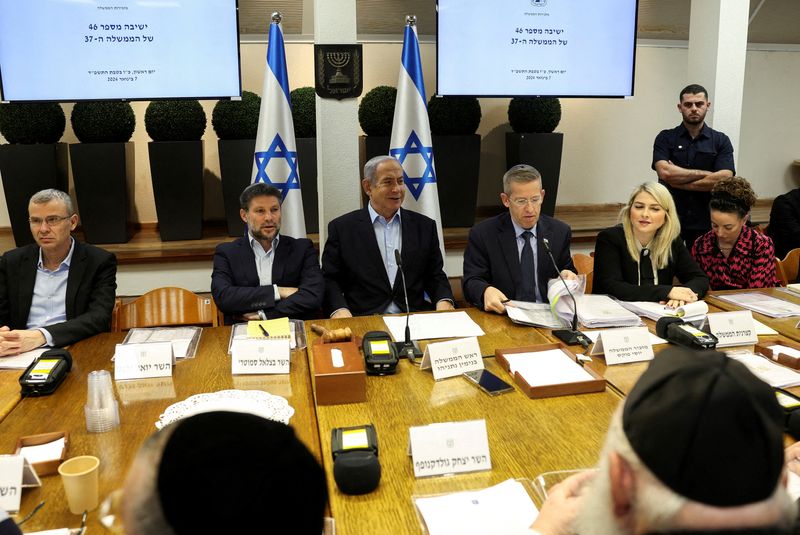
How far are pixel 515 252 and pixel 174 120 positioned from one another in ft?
8.94

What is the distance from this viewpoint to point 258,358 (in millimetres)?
2068

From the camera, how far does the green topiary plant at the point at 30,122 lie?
4352 mm

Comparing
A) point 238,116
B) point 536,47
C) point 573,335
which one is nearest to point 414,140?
point 536,47

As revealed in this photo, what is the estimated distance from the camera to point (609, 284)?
3.01 metres

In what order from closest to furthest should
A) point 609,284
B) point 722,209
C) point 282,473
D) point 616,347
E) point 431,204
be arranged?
point 282,473 < point 616,347 < point 609,284 < point 722,209 < point 431,204

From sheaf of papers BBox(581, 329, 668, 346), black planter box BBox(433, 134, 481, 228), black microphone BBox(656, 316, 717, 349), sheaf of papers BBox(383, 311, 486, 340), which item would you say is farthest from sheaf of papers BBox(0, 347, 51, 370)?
black planter box BBox(433, 134, 481, 228)

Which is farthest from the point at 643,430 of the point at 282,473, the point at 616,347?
the point at 616,347

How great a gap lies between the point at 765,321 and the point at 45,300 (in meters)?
2.92

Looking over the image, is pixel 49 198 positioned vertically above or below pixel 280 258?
above

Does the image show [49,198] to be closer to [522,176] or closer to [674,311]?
[522,176]

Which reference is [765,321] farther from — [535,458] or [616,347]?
[535,458]

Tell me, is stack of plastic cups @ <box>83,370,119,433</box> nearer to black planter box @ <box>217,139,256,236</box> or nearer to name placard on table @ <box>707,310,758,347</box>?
name placard on table @ <box>707,310,758,347</box>

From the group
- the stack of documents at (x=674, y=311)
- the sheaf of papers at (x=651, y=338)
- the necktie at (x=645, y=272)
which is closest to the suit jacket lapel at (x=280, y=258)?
the sheaf of papers at (x=651, y=338)

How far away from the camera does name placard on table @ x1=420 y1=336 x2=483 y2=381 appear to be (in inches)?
78.7
